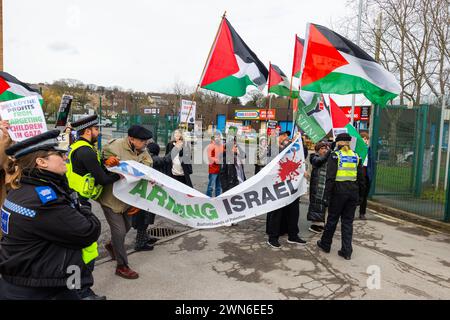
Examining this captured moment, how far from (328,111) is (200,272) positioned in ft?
13.8

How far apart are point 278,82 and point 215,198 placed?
361 cm

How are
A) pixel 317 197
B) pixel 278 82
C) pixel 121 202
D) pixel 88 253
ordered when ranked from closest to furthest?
pixel 88 253
pixel 121 202
pixel 317 197
pixel 278 82

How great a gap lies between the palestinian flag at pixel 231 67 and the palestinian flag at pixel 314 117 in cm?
102

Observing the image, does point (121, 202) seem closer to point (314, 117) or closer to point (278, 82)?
point (314, 117)

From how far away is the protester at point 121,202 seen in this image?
425 centimetres

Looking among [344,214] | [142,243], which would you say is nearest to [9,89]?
[142,243]

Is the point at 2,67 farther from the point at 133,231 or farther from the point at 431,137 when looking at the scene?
the point at 431,137

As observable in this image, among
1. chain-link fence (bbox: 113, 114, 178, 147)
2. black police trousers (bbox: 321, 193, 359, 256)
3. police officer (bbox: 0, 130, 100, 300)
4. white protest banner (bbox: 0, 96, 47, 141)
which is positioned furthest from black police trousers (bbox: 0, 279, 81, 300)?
chain-link fence (bbox: 113, 114, 178, 147)

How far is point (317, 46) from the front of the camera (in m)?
5.92

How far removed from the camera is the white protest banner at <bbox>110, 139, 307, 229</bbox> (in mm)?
4469

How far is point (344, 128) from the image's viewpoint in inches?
254

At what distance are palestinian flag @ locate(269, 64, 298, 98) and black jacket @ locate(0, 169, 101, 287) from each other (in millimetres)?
5868

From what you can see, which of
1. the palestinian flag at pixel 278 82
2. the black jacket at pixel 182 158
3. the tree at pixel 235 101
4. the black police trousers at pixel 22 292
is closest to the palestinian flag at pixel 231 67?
the palestinian flag at pixel 278 82
